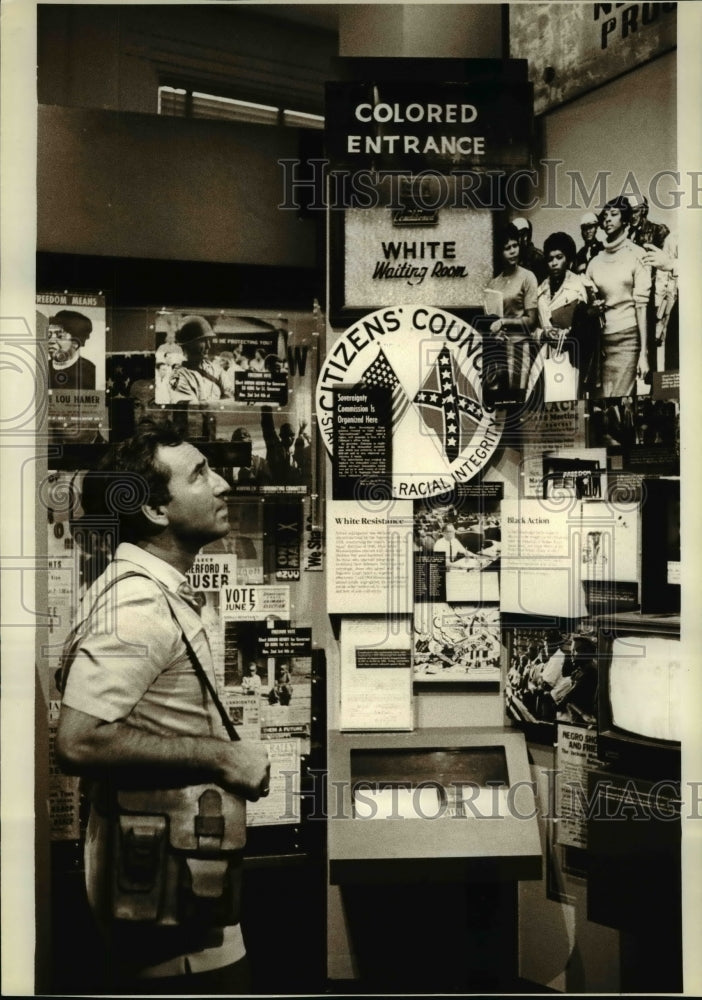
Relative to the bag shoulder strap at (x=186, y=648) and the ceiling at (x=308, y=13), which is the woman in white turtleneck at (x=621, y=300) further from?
the bag shoulder strap at (x=186, y=648)

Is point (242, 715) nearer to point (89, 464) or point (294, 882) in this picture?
point (294, 882)

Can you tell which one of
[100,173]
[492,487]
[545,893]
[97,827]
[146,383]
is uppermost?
[100,173]

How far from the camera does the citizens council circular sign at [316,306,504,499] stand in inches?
103

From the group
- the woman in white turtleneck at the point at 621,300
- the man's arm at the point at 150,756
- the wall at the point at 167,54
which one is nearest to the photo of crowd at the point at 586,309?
the woman in white turtleneck at the point at 621,300

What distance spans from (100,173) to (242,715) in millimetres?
1566

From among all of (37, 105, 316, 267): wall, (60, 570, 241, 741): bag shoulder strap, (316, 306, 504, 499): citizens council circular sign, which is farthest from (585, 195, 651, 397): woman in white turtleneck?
(60, 570, 241, 741): bag shoulder strap

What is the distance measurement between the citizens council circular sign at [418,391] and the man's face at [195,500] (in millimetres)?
345

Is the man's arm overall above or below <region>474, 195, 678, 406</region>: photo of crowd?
below

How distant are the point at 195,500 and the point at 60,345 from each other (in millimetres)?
572

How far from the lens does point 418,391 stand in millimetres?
2633

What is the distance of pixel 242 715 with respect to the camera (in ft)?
→ 8.57

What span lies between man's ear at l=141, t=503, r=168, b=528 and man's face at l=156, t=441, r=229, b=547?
0.5 inches

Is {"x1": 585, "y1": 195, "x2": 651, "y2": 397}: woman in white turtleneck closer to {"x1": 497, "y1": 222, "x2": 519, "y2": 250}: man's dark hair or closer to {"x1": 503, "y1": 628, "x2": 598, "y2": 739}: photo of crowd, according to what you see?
{"x1": 497, "y1": 222, "x2": 519, "y2": 250}: man's dark hair

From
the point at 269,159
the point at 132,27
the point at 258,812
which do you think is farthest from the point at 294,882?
the point at 132,27
